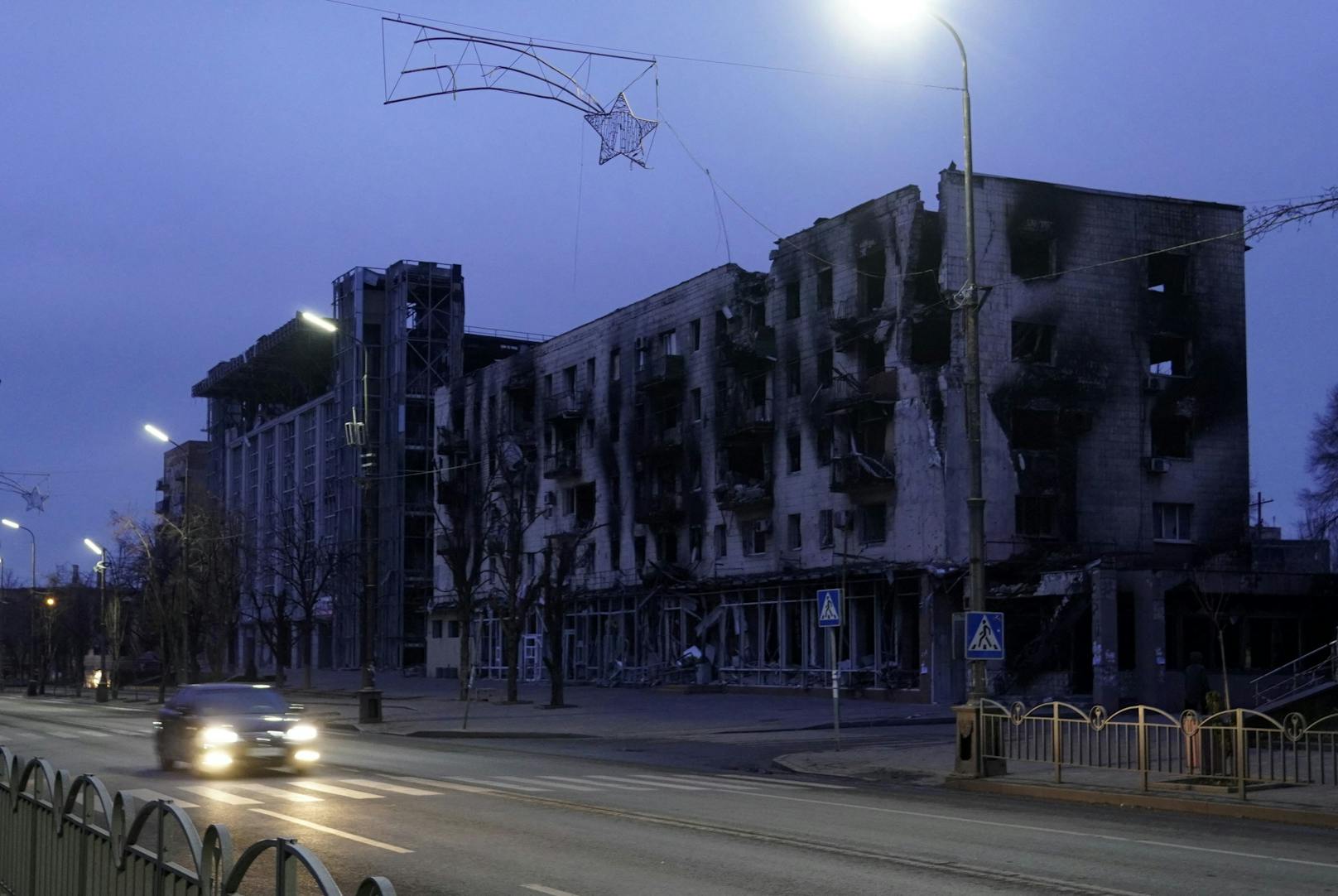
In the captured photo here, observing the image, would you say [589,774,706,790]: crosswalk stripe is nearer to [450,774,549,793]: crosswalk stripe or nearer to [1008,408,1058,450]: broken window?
[450,774,549,793]: crosswalk stripe

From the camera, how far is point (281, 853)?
5.42 metres

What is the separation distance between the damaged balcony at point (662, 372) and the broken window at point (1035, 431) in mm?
16780

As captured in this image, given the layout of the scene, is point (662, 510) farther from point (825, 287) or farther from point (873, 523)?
point (873, 523)

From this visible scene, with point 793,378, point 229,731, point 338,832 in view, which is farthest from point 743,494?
point 338,832

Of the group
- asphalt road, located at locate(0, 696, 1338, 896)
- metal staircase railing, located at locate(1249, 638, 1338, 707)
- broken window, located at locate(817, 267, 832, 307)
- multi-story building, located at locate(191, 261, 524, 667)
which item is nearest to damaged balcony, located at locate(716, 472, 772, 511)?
broken window, located at locate(817, 267, 832, 307)

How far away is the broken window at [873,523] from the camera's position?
51.0 meters

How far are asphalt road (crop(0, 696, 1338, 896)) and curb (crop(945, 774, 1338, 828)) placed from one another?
1.32 ft

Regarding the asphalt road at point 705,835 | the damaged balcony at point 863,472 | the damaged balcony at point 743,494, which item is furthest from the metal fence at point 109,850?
the damaged balcony at point 743,494

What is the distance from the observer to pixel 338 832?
14.3 m

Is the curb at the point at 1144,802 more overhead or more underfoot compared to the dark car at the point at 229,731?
more underfoot

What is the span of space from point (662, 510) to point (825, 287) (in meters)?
13.2

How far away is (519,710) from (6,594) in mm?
89691

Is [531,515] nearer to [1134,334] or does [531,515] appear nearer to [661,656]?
[661,656]

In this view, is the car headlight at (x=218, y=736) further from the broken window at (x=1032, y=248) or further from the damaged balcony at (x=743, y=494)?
the damaged balcony at (x=743, y=494)
